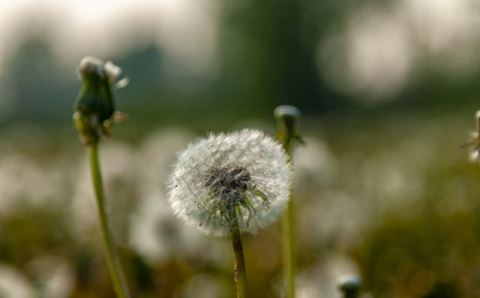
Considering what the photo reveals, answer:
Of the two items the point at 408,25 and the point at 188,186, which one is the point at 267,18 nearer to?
the point at 408,25

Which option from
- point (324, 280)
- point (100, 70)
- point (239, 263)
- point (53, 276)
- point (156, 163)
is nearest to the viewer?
point (239, 263)

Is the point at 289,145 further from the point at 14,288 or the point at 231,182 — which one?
the point at 14,288

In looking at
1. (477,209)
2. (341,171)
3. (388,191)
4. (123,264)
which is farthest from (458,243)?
(341,171)

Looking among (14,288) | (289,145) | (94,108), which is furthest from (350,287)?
(14,288)

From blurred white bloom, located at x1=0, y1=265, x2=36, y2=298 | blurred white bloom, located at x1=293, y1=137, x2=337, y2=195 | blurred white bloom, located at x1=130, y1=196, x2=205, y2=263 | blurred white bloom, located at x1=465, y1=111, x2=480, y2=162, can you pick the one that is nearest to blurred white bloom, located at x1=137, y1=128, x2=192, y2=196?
blurred white bloom, located at x1=293, y1=137, x2=337, y2=195

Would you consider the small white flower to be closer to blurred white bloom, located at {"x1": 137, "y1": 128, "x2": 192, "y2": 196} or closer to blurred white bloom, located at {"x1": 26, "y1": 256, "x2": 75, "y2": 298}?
blurred white bloom, located at {"x1": 26, "y1": 256, "x2": 75, "y2": 298}
